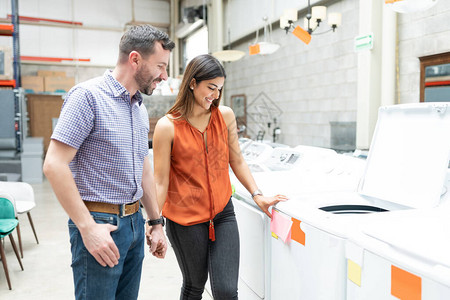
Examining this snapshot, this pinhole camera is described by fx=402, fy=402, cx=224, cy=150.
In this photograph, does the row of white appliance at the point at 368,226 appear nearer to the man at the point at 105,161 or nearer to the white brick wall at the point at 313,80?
the man at the point at 105,161

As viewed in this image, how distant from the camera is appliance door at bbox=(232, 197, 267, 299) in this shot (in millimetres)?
1991

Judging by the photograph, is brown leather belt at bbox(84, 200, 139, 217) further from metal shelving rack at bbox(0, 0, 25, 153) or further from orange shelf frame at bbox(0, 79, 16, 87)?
orange shelf frame at bbox(0, 79, 16, 87)

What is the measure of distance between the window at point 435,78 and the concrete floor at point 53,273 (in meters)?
3.36

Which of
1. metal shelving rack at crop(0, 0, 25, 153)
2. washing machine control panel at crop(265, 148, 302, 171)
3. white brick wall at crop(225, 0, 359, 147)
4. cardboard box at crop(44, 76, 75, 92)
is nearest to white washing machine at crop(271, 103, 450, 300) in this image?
washing machine control panel at crop(265, 148, 302, 171)

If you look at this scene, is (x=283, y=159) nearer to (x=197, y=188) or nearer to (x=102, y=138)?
(x=197, y=188)

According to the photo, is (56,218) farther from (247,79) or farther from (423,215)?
(247,79)

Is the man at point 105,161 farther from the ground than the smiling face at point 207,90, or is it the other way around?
the smiling face at point 207,90

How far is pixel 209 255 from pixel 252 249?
45 centimetres

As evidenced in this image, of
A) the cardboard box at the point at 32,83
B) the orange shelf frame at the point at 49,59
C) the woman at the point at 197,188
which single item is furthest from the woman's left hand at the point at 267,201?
the orange shelf frame at the point at 49,59

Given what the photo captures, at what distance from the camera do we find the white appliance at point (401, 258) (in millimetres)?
1002

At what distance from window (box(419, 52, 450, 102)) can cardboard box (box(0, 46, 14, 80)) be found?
23.2ft

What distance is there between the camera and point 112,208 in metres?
1.28

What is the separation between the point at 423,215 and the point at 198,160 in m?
0.89

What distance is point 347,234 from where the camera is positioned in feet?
4.43
